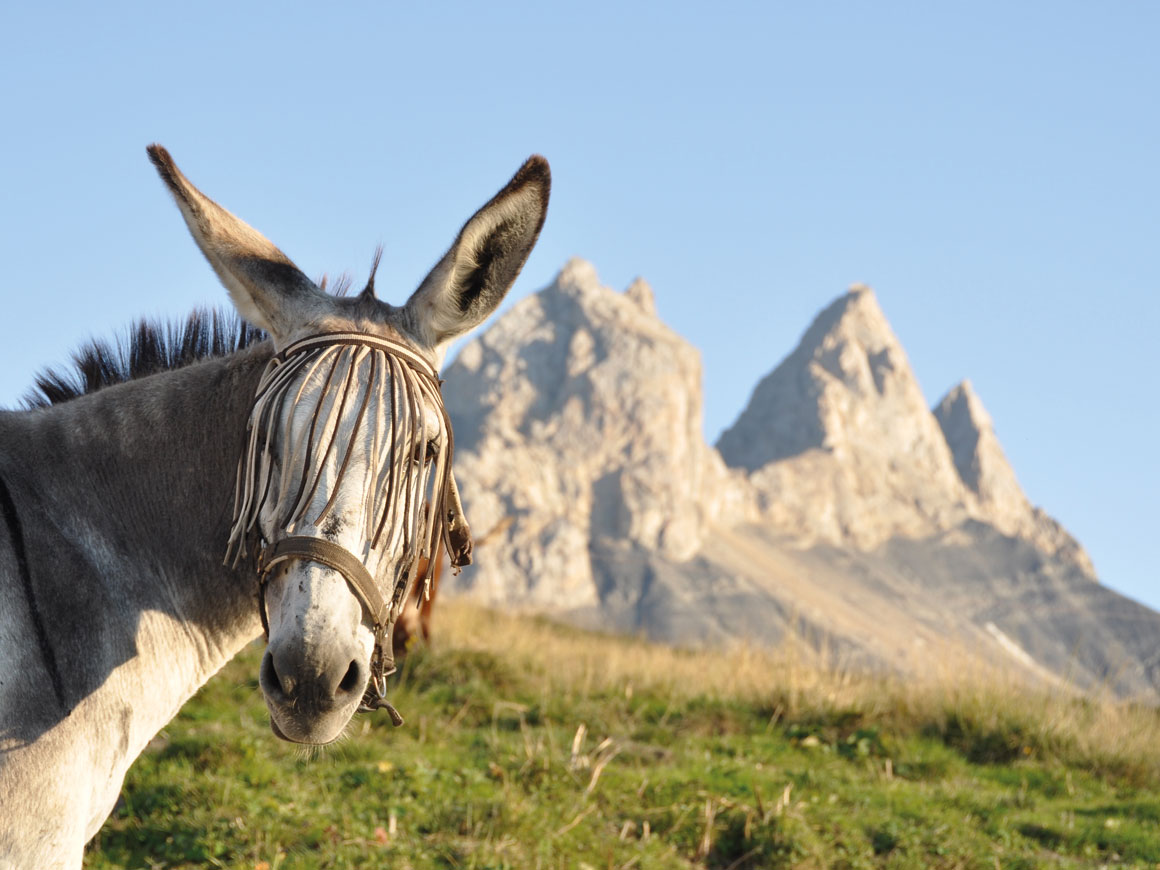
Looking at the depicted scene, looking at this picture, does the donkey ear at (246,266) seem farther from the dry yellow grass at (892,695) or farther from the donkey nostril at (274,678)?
the dry yellow grass at (892,695)

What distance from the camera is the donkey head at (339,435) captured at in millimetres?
2213

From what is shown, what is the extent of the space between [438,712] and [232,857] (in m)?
3.40

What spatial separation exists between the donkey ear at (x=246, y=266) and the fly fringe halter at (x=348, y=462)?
8.0 inches

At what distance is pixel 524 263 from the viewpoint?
2.74 meters

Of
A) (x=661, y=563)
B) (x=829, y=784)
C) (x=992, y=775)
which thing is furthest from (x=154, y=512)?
(x=661, y=563)

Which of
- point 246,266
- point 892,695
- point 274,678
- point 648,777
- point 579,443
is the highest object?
point 579,443

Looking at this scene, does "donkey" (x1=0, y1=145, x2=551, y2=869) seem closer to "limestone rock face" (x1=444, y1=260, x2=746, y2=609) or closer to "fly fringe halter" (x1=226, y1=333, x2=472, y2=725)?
"fly fringe halter" (x1=226, y1=333, x2=472, y2=725)

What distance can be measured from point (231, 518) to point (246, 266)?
65 centimetres

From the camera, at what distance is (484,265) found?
110 inches

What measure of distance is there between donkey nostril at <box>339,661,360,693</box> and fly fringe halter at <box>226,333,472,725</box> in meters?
0.12

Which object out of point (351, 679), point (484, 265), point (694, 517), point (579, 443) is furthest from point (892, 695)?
point (579, 443)

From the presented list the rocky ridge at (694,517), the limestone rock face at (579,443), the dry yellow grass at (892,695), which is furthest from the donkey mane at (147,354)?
the limestone rock face at (579,443)

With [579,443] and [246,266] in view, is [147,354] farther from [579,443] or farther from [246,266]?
[579,443]

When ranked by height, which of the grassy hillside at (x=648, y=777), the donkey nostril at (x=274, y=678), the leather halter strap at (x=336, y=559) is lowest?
the grassy hillside at (x=648, y=777)
